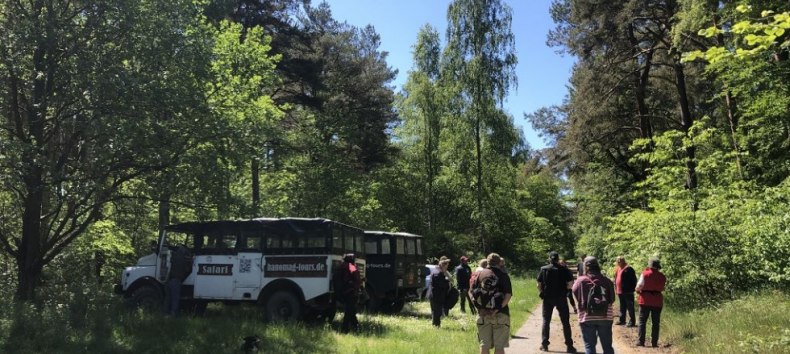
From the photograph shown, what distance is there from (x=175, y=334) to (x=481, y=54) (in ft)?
93.2

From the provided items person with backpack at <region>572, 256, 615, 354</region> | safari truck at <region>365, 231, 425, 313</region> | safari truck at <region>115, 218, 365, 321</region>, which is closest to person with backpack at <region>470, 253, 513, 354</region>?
person with backpack at <region>572, 256, 615, 354</region>

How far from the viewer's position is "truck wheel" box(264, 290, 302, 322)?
12.6 meters

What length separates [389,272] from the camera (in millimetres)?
16703

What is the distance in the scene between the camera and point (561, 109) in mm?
37312

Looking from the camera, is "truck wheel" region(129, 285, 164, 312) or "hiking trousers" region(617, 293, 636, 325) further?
"truck wheel" region(129, 285, 164, 312)

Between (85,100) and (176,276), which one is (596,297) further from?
(85,100)

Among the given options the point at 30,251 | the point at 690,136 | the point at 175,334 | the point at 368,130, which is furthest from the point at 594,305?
the point at 368,130

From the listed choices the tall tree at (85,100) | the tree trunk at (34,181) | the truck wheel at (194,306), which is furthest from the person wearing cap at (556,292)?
the tree trunk at (34,181)

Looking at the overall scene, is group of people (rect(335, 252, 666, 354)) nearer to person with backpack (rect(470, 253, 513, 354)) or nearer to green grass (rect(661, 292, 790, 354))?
person with backpack (rect(470, 253, 513, 354))

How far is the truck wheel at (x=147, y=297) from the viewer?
13.8 meters

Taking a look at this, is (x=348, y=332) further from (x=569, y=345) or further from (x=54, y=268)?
(x=54, y=268)

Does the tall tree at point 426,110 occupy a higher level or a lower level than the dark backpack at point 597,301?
higher

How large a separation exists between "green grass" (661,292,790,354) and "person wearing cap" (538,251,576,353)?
203 centimetres

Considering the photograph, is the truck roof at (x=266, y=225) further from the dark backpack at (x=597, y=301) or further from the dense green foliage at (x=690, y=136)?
the dense green foliage at (x=690, y=136)
